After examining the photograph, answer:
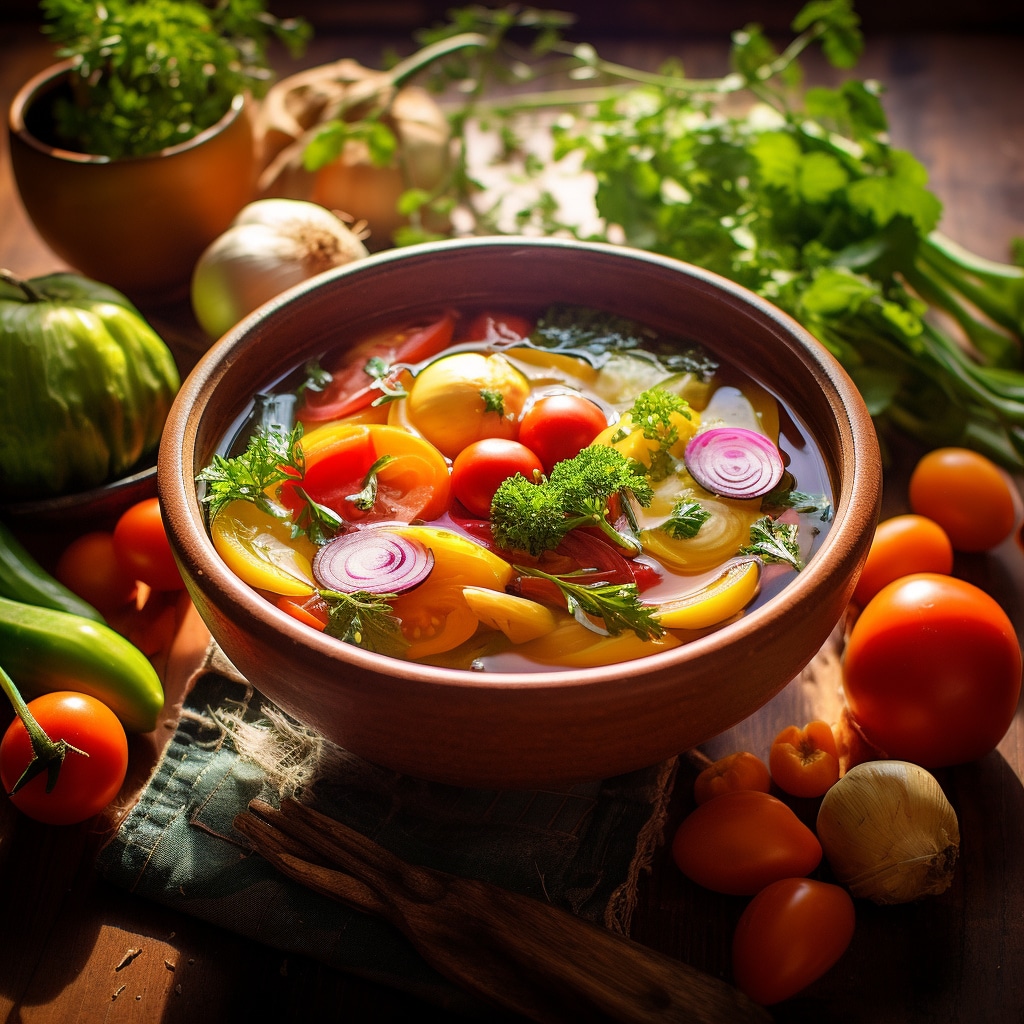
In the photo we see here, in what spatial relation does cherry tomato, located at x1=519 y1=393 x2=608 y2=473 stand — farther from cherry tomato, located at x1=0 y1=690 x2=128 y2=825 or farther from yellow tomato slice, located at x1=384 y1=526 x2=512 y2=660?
cherry tomato, located at x1=0 y1=690 x2=128 y2=825

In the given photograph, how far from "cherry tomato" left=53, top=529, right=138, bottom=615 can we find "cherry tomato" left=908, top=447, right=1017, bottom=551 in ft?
5.26

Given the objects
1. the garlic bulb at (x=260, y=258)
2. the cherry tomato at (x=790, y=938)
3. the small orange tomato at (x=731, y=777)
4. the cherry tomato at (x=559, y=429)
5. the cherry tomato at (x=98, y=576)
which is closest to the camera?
the cherry tomato at (x=790, y=938)

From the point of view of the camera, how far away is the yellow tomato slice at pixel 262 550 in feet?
4.94

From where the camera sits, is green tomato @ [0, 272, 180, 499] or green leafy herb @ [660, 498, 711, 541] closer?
green leafy herb @ [660, 498, 711, 541]

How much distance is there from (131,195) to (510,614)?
1629 millimetres

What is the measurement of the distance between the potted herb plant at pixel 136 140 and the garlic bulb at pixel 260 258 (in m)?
0.14

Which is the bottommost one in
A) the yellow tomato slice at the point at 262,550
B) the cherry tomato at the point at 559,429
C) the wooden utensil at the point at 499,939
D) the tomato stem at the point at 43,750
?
the wooden utensil at the point at 499,939

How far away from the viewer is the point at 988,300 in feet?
8.69

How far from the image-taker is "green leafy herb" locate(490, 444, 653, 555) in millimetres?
1538

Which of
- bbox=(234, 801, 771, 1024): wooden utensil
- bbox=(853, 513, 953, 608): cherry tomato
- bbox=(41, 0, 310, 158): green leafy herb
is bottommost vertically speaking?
bbox=(234, 801, 771, 1024): wooden utensil

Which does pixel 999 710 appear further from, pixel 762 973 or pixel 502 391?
pixel 502 391

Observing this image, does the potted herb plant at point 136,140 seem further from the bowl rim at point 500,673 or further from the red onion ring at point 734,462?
the red onion ring at point 734,462

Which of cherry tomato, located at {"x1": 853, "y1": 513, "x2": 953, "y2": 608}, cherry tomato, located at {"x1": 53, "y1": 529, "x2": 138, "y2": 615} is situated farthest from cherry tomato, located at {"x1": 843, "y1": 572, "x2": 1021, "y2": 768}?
cherry tomato, located at {"x1": 53, "y1": 529, "x2": 138, "y2": 615}

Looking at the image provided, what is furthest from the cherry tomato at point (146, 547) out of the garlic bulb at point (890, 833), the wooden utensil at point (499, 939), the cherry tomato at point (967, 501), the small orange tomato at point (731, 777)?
the cherry tomato at point (967, 501)
